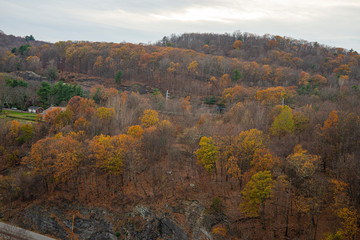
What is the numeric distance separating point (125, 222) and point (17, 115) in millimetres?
33401

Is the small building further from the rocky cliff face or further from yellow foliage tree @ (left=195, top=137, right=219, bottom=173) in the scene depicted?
yellow foliage tree @ (left=195, top=137, right=219, bottom=173)

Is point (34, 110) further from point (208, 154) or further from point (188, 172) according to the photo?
point (208, 154)

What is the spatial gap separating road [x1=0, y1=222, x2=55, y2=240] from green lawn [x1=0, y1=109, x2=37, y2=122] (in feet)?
78.0

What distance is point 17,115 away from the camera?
4456 cm

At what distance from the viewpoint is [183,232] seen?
72.5 ft

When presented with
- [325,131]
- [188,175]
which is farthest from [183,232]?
[325,131]

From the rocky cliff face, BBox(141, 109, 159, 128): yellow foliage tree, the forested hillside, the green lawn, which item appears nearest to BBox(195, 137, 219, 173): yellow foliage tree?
the forested hillside

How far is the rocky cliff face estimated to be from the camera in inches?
883

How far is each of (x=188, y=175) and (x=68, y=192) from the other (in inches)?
514

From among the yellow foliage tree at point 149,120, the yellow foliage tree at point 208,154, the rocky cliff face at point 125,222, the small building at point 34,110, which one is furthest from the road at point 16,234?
the small building at point 34,110

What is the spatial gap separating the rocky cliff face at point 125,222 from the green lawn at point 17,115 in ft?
73.9

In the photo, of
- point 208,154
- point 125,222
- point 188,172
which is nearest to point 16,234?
point 125,222

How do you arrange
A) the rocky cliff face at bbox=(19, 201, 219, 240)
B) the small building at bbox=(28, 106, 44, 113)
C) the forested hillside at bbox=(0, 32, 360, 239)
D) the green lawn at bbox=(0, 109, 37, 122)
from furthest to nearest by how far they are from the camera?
the small building at bbox=(28, 106, 44, 113), the green lawn at bbox=(0, 109, 37, 122), the rocky cliff face at bbox=(19, 201, 219, 240), the forested hillside at bbox=(0, 32, 360, 239)

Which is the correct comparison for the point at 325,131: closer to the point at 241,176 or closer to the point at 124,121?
the point at 241,176
